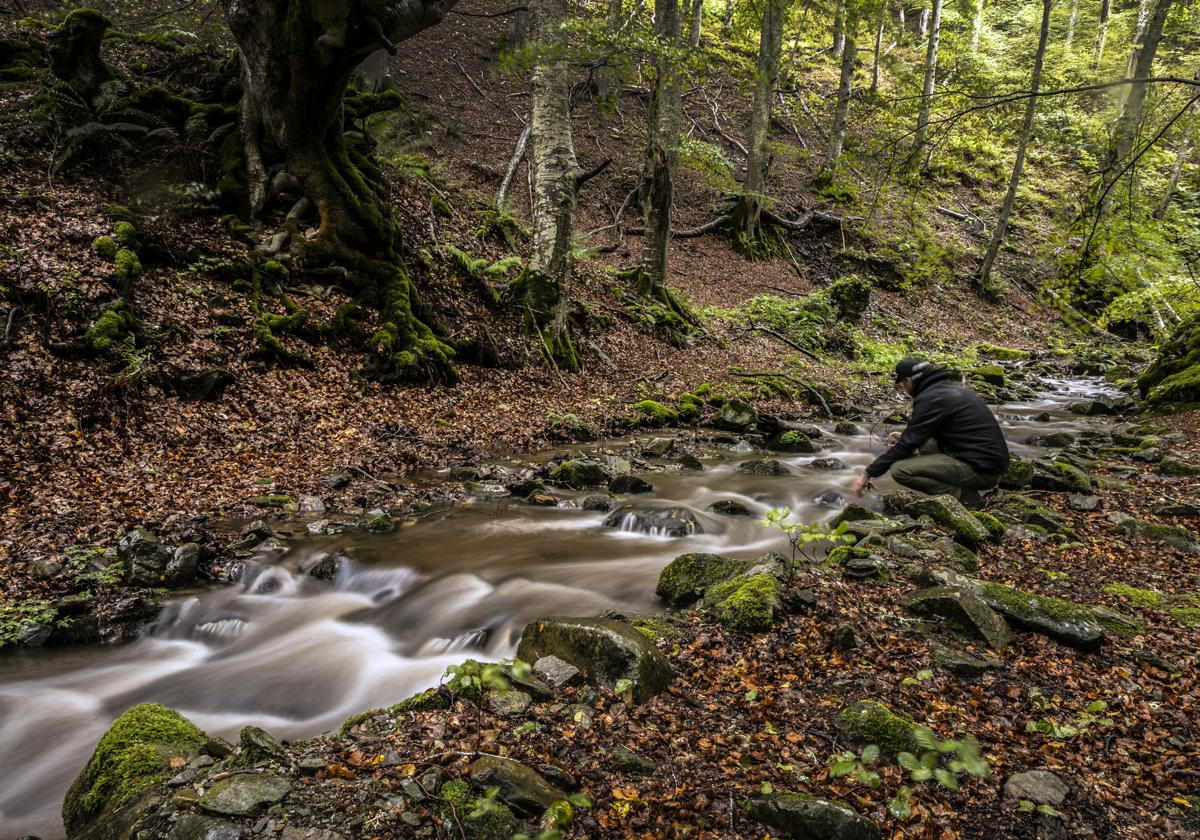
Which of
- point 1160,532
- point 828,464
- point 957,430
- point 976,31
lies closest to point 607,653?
point 1160,532

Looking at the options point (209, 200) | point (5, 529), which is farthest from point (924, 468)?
point (209, 200)

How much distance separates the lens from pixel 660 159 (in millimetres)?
13633

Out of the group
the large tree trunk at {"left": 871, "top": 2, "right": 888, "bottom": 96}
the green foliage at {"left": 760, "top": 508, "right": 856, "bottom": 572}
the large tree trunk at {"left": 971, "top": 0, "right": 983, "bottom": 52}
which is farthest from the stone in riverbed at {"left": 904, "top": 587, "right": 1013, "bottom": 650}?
the large tree trunk at {"left": 971, "top": 0, "right": 983, "bottom": 52}

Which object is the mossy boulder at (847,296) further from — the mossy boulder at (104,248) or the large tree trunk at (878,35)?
the mossy boulder at (104,248)

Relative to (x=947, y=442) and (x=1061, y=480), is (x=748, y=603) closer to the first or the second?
(x=947, y=442)

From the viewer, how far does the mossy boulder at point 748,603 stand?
373 cm

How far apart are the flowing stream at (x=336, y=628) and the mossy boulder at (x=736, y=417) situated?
354cm

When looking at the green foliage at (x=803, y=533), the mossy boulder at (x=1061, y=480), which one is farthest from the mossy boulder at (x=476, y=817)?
the mossy boulder at (x=1061, y=480)

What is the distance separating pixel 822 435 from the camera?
34.8ft

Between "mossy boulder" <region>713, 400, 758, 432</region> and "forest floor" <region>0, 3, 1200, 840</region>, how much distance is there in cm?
98

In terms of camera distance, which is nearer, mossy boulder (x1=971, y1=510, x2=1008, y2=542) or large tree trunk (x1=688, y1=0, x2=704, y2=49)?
mossy boulder (x1=971, y1=510, x2=1008, y2=542)

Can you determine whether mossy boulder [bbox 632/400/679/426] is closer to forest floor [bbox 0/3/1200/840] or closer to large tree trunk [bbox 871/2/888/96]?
forest floor [bbox 0/3/1200/840]

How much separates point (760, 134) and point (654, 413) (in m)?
13.0

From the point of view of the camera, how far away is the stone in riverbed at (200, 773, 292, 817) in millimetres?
2305
